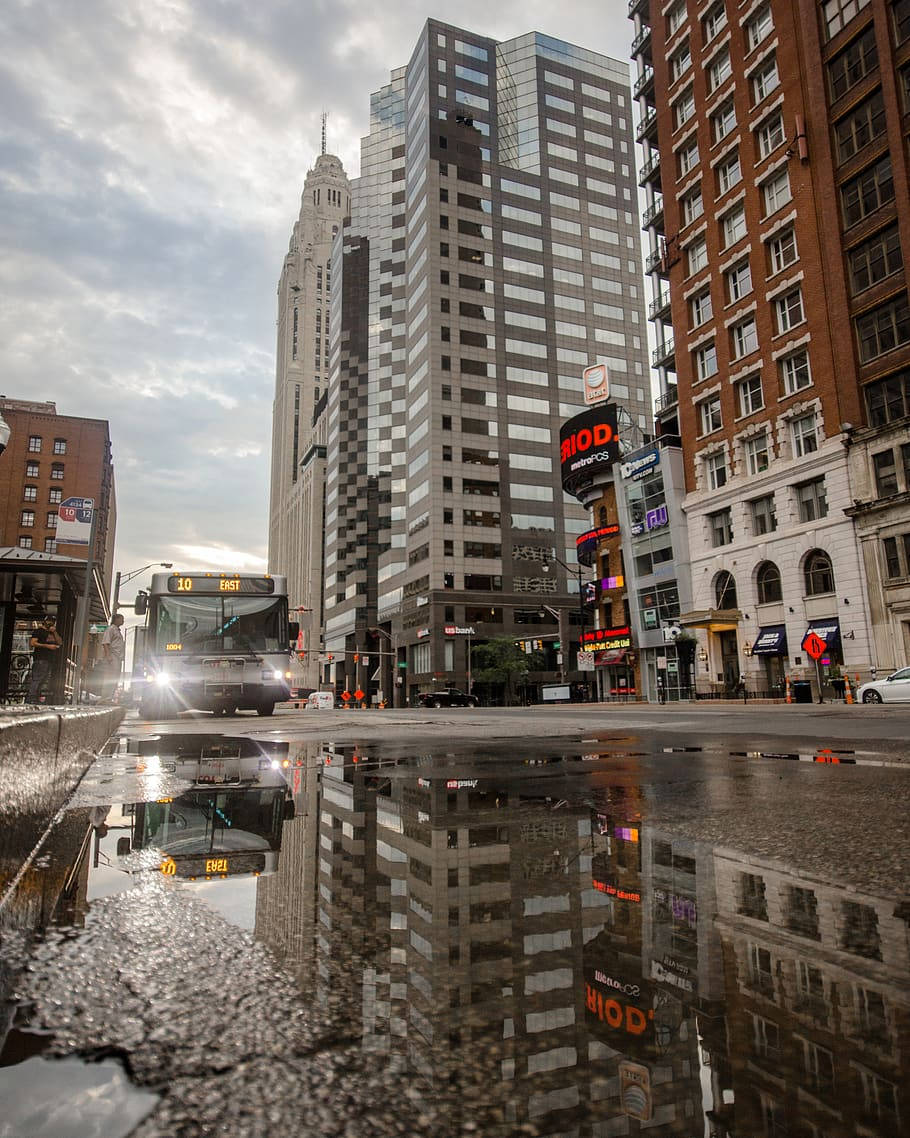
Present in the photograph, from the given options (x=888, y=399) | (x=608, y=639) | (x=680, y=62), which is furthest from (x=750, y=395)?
(x=680, y=62)

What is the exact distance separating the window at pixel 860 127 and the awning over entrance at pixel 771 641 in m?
24.7

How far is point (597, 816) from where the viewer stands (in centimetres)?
383

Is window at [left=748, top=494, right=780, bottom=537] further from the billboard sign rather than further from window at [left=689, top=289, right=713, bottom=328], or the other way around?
the billboard sign

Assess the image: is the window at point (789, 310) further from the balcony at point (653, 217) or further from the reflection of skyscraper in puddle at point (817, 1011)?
the reflection of skyscraper in puddle at point (817, 1011)

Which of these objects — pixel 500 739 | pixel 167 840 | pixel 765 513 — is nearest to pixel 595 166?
pixel 765 513

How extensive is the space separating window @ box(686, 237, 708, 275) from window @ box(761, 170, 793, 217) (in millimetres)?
4860

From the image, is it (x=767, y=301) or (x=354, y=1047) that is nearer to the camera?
(x=354, y=1047)

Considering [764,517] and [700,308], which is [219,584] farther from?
[700,308]

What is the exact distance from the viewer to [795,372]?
39.0m

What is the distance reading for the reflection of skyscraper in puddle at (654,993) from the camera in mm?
1111

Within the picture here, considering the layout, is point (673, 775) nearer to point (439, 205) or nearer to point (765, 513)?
point (765, 513)

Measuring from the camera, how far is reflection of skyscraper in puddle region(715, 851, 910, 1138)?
1.04 metres

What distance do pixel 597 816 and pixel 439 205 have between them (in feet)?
289

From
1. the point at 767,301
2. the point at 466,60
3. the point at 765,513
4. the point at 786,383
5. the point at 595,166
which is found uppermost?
the point at 466,60
